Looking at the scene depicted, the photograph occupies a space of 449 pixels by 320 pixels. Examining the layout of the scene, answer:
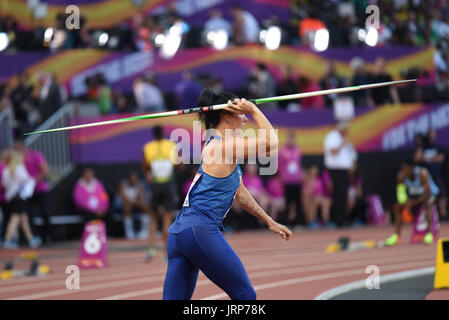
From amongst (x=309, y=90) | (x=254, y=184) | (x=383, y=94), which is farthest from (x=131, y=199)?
(x=383, y=94)

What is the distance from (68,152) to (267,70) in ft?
14.7

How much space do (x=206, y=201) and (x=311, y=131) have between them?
517 inches

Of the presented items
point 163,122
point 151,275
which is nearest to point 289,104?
point 163,122

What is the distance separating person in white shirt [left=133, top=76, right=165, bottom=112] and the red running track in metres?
2.88

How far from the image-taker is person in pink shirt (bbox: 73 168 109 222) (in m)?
16.6

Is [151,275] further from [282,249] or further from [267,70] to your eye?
[267,70]

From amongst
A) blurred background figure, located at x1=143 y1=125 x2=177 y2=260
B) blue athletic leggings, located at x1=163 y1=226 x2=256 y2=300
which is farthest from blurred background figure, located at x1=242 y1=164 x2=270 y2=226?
blue athletic leggings, located at x1=163 y1=226 x2=256 y2=300

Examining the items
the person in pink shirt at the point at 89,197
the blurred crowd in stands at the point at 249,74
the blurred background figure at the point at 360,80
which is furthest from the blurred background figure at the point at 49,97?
the blurred background figure at the point at 360,80

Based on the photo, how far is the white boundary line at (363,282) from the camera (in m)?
9.09

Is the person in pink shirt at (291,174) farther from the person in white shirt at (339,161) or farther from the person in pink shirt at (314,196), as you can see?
the person in white shirt at (339,161)

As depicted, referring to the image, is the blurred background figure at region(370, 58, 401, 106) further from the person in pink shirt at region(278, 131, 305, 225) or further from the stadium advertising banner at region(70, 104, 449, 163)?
the person in pink shirt at region(278, 131, 305, 225)

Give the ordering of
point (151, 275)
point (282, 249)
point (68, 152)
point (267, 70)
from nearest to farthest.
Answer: point (151, 275)
point (282, 249)
point (68, 152)
point (267, 70)

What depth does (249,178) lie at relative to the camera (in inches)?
702

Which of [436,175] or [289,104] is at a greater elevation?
[289,104]
